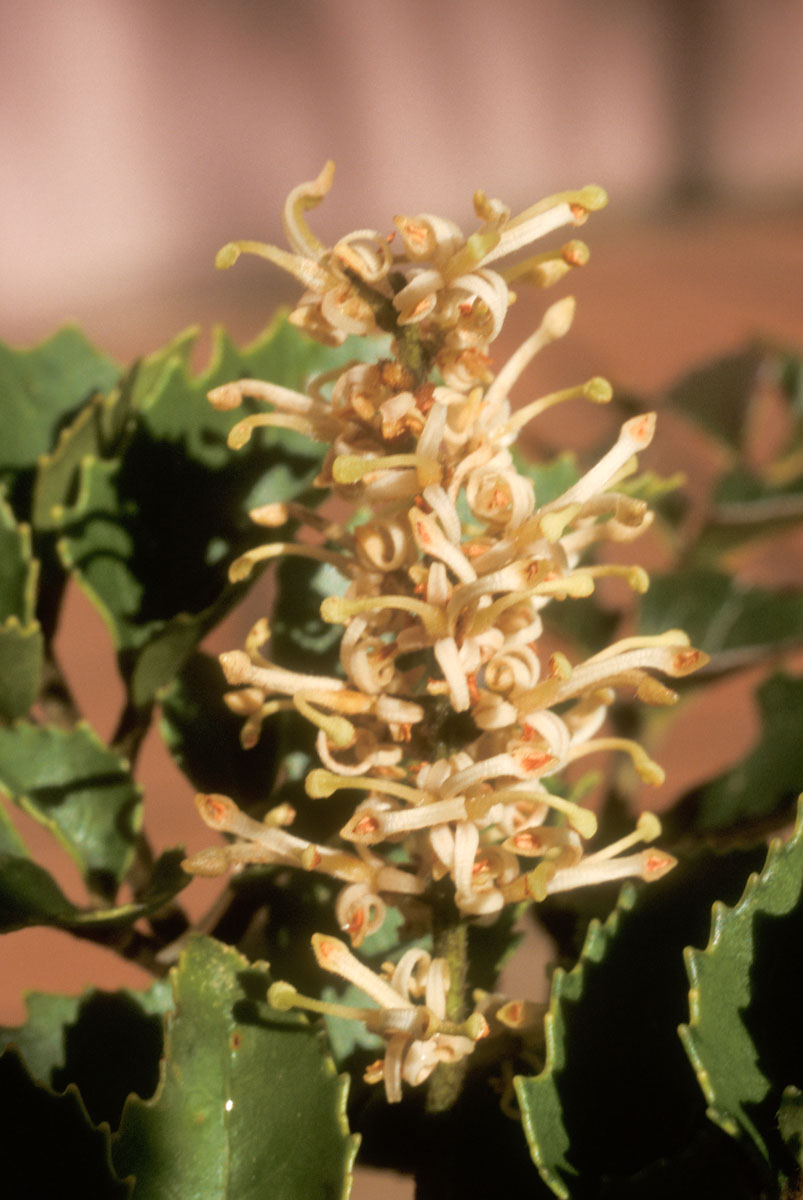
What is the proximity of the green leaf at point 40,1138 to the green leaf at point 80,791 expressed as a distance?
6cm

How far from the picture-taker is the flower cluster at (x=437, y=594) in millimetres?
172

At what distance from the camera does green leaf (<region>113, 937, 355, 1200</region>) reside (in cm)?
19

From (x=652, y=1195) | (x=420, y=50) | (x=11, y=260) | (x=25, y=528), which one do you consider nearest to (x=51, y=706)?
(x=25, y=528)

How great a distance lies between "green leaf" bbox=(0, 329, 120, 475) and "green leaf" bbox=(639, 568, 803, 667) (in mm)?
188

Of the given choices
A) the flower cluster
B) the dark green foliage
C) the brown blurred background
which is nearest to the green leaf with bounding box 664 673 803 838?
the dark green foliage

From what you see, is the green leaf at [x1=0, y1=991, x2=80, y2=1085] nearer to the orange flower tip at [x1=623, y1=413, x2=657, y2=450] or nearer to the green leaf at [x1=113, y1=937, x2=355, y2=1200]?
the green leaf at [x1=113, y1=937, x2=355, y2=1200]

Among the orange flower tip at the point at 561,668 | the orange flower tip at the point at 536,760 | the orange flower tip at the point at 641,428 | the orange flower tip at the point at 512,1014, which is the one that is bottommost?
the orange flower tip at the point at 512,1014

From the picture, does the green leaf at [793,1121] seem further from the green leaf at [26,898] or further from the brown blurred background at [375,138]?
the brown blurred background at [375,138]

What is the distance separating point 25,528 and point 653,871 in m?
0.14

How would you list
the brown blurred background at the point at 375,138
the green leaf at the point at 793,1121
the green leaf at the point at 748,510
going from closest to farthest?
the green leaf at the point at 793,1121 < the green leaf at the point at 748,510 < the brown blurred background at the point at 375,138

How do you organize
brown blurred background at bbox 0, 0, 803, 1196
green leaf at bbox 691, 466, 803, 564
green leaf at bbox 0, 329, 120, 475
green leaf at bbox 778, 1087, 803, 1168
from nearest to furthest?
green leaf at bbox 778, 1087, 803, 1168
green leaf at bbox 0, 329, 120, 475
green leaf at bbox 691, 466, 803, 564
brown blurred background at bbox 0, 0, 803, 1196

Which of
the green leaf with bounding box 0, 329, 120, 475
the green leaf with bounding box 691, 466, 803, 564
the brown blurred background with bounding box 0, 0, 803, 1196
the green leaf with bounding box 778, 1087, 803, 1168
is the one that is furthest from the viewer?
the brown blurred background with bounding box 0, 0, 803, 1196

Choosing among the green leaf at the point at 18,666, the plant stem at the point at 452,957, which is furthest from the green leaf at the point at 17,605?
the plant stem at the point at 452,957

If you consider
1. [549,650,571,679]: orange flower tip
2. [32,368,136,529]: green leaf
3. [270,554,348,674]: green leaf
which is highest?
[32,368,136,529]: green leaf
